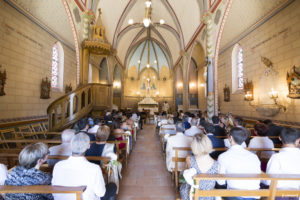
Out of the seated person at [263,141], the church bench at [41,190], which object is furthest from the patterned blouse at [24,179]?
the seated person at [263,141]

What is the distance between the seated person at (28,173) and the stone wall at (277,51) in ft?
25.1

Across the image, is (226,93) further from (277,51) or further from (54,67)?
(54,67)

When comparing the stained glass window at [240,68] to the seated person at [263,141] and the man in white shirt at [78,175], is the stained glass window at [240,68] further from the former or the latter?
the man in white shirt at [78,175]

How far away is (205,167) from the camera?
188cm

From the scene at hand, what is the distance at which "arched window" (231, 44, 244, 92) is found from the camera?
10.2 m

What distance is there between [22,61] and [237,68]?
11.6 m

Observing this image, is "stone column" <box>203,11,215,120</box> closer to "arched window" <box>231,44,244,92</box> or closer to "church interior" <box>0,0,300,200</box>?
"church interior" <box>0,0,300,200</box>

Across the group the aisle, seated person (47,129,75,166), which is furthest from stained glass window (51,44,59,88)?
seated person (47,129,75,166)

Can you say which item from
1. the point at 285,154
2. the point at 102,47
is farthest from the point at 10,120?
the point at 285,154

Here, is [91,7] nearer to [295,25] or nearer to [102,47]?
[102,47]

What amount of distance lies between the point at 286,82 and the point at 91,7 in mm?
9889

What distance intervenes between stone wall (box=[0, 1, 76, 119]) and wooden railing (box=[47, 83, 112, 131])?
4.80 ft

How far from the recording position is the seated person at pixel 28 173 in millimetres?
1481

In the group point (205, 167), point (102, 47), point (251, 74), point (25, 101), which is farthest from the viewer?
point (251, 74)
